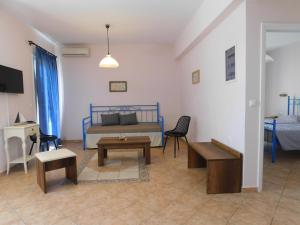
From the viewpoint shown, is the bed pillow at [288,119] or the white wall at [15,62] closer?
the white wall at [15,62]

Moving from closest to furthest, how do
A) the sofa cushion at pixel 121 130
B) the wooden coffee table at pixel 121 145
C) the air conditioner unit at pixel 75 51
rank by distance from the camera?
the wooden coffee table at pixel 121 145 < the sofa cushion at pixel 121 130 < the air conditioner unit at pixel 75 51

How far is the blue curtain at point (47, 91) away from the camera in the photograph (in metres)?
4.16

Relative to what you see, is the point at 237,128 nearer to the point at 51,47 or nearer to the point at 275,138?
the point at 275,138

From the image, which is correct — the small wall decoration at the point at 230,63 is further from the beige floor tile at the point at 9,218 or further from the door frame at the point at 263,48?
the beige floor tile at the point at 9,218

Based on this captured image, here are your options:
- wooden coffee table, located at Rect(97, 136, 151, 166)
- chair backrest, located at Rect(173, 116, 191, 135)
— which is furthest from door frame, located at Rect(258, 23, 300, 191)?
chair backrest, located at Rect(173, 116, 191, 135)

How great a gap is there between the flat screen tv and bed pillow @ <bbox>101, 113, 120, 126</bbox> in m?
1.94

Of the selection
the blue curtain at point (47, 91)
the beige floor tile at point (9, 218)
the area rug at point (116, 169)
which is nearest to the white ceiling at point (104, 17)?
the blue curtain at point (47, 91)

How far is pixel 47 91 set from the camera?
451 cm

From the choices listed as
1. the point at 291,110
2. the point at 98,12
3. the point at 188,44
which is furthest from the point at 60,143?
the point at 291,110

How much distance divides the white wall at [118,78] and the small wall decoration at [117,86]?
10cm

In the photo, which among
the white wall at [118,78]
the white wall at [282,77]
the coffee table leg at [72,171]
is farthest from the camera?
the white wall at [118,78]

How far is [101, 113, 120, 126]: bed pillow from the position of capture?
5.00 metres

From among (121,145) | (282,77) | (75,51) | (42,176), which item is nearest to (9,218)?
(42,176)

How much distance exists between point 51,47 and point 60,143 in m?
2.47
